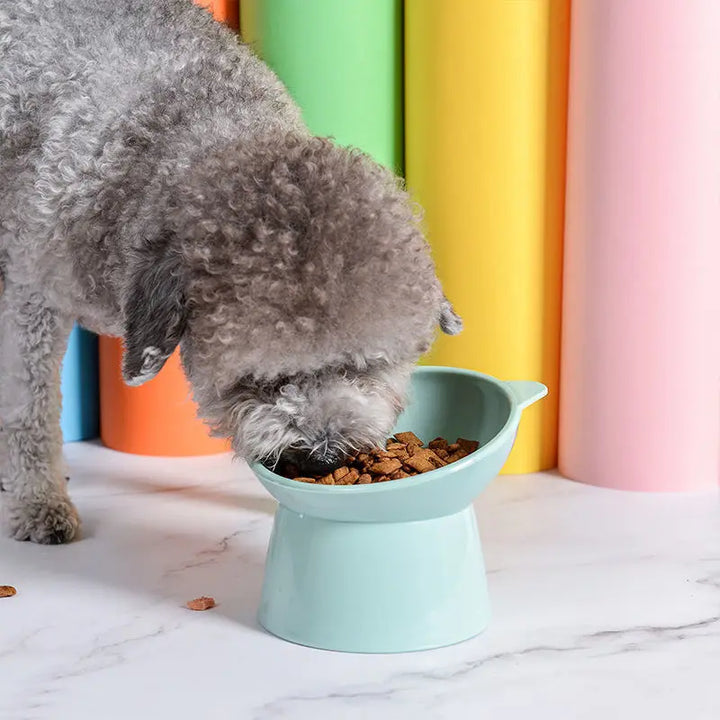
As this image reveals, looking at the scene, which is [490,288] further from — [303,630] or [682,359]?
[303,630]

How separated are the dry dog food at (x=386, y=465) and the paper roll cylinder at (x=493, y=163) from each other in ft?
2.11

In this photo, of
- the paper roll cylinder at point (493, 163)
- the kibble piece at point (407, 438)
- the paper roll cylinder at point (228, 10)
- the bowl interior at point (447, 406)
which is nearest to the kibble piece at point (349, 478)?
the kibble piece at point (407, 438)

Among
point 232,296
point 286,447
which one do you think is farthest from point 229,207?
point 286,447

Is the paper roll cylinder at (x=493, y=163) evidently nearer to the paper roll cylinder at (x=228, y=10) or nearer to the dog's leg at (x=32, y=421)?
the paper roll cylinder at (x=228, y=10)

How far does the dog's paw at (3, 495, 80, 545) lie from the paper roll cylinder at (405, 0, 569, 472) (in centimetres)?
81

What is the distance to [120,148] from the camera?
77.4 inches

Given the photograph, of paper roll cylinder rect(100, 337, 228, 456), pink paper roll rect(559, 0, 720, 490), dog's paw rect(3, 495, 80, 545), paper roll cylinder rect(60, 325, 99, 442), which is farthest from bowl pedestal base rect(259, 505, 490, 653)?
paper roll cylinder rect(60, 325, 99, 442)

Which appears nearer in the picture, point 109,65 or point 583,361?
point 109,65

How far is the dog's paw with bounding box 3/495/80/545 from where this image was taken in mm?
2230

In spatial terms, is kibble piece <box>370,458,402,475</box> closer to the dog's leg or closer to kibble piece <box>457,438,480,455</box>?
kibble piece <box>457,438,480,455</box>

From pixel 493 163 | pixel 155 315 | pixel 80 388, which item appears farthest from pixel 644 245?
pixel 80 388

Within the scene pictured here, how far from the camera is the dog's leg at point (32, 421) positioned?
2.23 metres

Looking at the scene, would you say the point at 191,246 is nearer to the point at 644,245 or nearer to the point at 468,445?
the point at 468,445

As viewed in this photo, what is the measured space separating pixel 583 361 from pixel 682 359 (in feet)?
0.64
